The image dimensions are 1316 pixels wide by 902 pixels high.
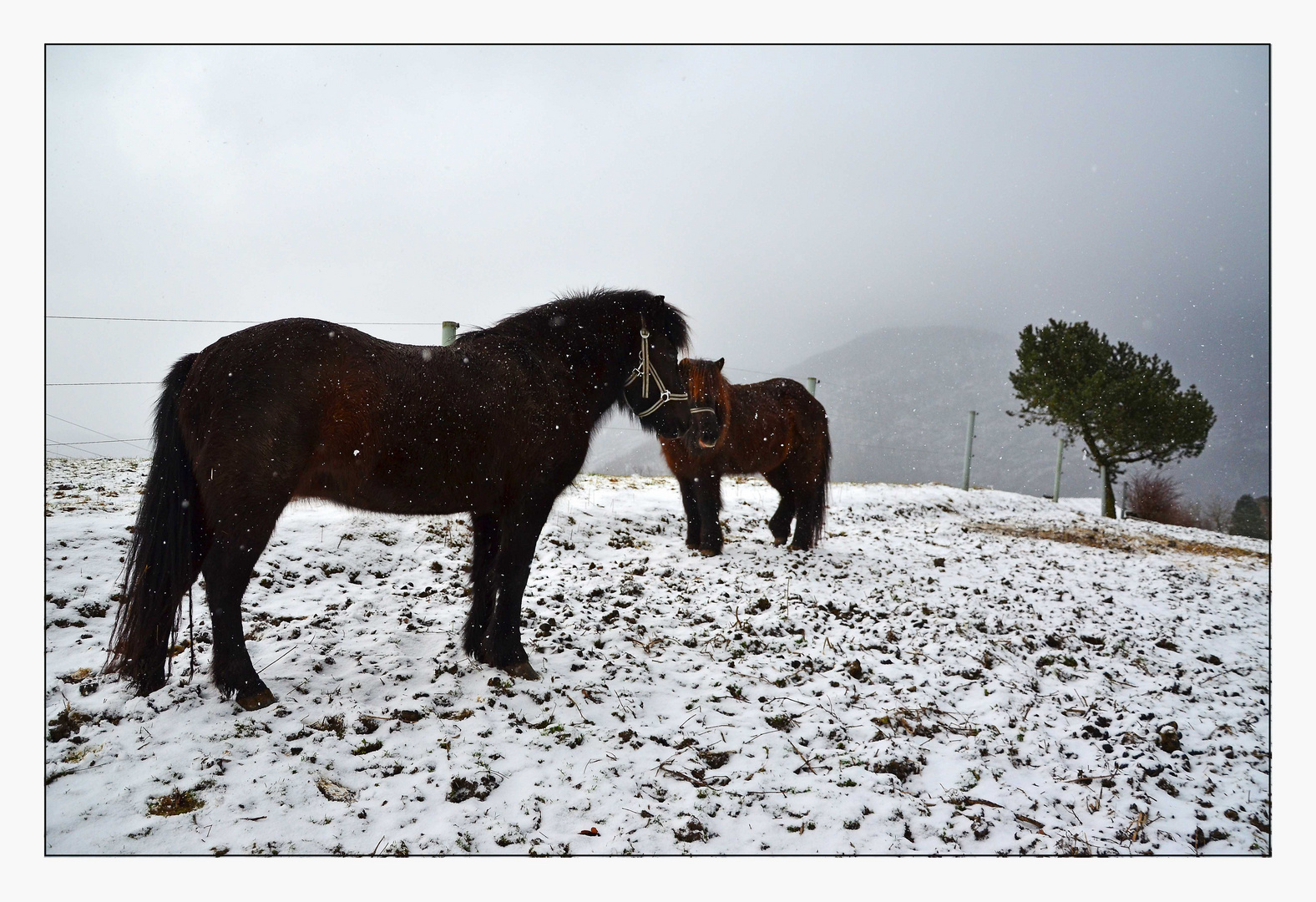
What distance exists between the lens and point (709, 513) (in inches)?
261

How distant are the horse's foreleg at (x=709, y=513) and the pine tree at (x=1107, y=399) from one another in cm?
1683

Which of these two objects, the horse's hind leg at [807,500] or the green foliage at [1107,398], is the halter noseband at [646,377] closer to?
the horse's hind leg at [807,500]

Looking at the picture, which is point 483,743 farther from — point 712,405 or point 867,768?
point 712,405

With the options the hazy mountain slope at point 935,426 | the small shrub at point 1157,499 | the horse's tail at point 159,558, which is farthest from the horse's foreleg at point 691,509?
the small shrub at point 1157,499

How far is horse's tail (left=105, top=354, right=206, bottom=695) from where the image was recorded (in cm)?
291

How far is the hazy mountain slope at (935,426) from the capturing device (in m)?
19.3

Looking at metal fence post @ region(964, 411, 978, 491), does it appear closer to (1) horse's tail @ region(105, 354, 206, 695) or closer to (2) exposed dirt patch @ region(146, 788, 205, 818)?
(1) horse's tail @ region(105, 354, 206, 695)

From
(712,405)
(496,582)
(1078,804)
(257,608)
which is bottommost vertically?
(1078,804)

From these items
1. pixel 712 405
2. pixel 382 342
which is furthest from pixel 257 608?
pixel 712 405

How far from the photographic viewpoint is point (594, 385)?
3.97 metres

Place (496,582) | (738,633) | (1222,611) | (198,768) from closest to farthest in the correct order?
(198,768), (496,582), (738,633), (1222,611)

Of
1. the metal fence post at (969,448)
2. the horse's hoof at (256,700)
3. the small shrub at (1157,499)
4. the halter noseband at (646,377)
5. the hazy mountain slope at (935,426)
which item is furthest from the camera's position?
the hazy mountain slope at (935,426)

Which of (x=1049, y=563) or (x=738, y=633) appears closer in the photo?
(x=738, y=633)

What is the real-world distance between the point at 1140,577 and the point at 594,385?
7284mm
